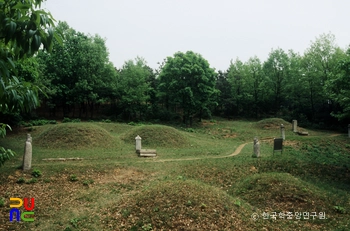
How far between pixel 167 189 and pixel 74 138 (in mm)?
12881

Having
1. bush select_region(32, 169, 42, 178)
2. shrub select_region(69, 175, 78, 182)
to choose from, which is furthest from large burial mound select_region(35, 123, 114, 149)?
shrub select_region(69, 175, 78, 182)

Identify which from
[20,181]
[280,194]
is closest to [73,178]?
[20,181]

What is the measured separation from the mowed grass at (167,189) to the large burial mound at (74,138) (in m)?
0.09

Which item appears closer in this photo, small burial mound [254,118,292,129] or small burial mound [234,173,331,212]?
small burial mound [234,173,331,212]

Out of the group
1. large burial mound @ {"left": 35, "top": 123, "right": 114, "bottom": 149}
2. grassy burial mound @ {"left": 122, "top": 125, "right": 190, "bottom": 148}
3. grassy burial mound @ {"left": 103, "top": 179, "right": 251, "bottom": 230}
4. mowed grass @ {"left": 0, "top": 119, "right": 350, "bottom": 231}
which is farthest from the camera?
grassy burial mound @ {"left": 122, "top": 125, "right": 190, "bottom": 148}

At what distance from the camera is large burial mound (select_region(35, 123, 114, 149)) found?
746 inches

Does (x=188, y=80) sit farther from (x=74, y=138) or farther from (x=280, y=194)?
(x=280, y=194)

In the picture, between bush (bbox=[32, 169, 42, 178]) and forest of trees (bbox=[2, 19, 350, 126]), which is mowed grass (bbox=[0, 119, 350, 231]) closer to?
bush (bbox=[32, 169, 42, 178])

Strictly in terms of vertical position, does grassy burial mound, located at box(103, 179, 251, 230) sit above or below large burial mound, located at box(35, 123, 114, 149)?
below

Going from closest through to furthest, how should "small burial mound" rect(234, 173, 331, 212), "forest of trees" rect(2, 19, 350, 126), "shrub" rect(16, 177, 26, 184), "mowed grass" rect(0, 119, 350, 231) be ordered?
"mowed grass" rect(0, 119, 350, 231) → "small burial mound" rect(234, 173, 331, 212) → "shrub" rect(16, 177, 26, 184) → "forest of trees" rect(2, 19, 350, 126)

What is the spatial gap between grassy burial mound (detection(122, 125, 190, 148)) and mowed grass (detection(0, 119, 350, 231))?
1.65 m

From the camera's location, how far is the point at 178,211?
801 centimetres

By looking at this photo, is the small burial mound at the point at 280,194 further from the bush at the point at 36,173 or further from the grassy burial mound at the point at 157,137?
the grassy burial mound at the point at 157,137

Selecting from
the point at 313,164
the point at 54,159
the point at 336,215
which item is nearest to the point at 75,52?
the point at 54,159
